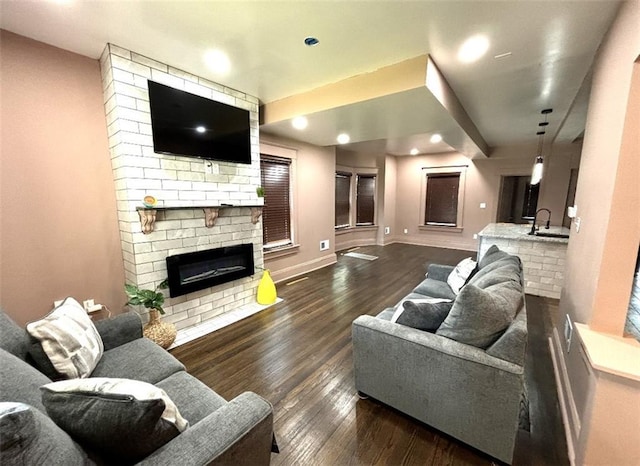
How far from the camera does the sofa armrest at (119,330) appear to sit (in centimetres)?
172

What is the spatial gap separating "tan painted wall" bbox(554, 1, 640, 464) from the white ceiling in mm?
479

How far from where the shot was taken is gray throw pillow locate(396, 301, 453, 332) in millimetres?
1651

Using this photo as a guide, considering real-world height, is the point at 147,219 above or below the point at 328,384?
above

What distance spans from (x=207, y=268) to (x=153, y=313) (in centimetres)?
72

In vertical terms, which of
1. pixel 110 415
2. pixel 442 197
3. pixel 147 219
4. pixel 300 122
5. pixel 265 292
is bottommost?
pixel 265 292

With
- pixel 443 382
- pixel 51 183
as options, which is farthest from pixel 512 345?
pixel 51 183

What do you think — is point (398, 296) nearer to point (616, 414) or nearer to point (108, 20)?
point (616, 414)

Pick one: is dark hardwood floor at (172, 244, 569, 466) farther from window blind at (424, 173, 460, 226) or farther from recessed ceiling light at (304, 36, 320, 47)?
window blind at (424, 173, 460, 226)

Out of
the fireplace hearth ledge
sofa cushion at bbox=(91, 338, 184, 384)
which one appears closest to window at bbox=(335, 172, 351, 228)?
the fireplace hearth ledge

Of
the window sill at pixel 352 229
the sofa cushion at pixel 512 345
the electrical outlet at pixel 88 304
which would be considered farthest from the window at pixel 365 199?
the sofa cushion at pixel 512 345

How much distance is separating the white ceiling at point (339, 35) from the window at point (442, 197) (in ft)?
13.4

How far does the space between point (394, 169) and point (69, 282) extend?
739cm

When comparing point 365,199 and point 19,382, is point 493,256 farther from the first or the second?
point 365,199

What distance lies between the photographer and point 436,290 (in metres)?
2.69
